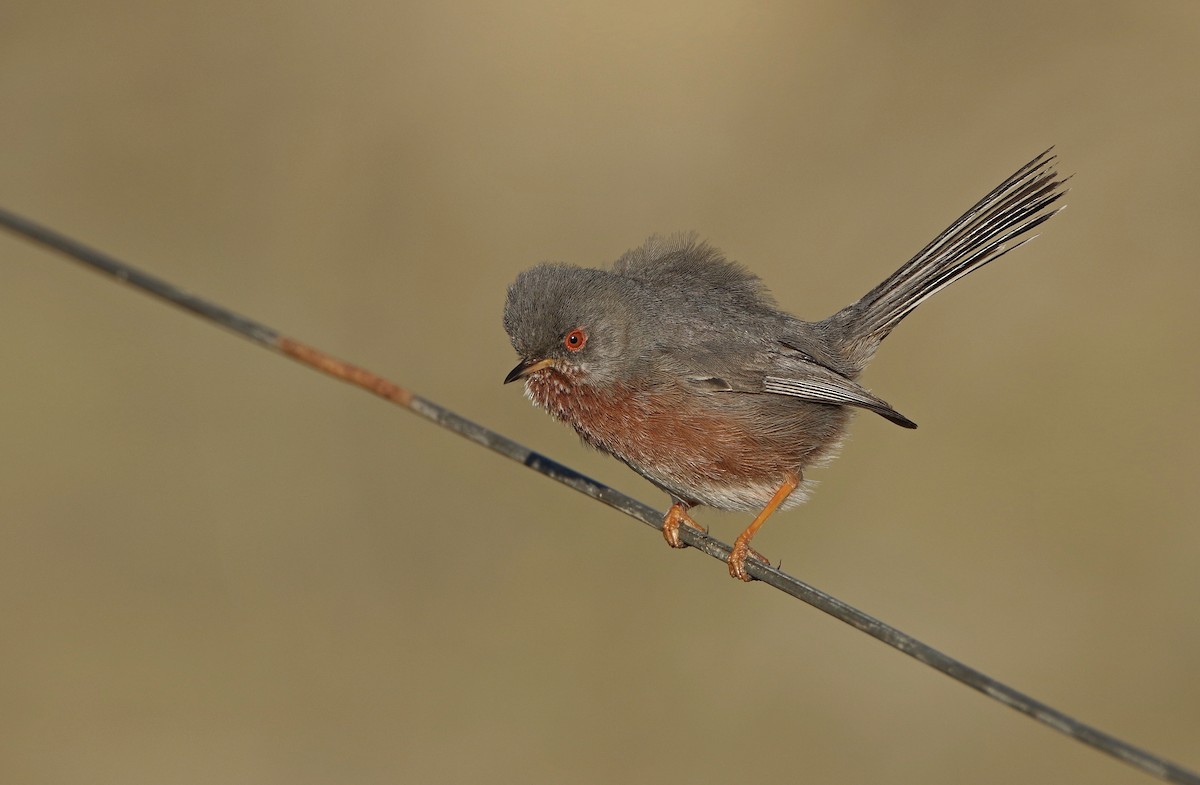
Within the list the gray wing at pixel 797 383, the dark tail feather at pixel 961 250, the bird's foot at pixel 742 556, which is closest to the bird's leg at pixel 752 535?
the bird's foot at pixel 742 556

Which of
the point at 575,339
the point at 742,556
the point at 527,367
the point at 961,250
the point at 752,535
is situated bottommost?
the point at 742,556

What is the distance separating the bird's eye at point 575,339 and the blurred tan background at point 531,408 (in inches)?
146

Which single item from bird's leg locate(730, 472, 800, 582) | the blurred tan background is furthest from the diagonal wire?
the blurred tan background

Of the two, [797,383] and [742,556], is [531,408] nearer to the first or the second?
[797,383]

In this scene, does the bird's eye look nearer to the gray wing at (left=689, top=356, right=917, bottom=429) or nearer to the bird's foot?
the gray wing at (left=689, top=356, right=917, bottom=429)

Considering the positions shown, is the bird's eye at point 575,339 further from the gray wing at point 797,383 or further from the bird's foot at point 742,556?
the bird's foot at point 742,556

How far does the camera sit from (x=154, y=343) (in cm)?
924

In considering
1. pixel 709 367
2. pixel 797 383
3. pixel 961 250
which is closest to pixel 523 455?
pixel 709 367

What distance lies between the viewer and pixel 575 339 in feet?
16.7

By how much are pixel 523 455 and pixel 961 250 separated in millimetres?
3357

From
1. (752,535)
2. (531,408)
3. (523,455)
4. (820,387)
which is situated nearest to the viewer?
(523,455)

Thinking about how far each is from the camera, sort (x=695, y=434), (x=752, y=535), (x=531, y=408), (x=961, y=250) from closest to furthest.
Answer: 1. (x=752, y=535)
2. (x=695, y=434)
3. (x=961, y=250)
4. (x=531, y=408)

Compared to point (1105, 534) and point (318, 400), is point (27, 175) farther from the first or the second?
point (1105, 534)

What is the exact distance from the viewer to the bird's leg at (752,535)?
4.80 metres
